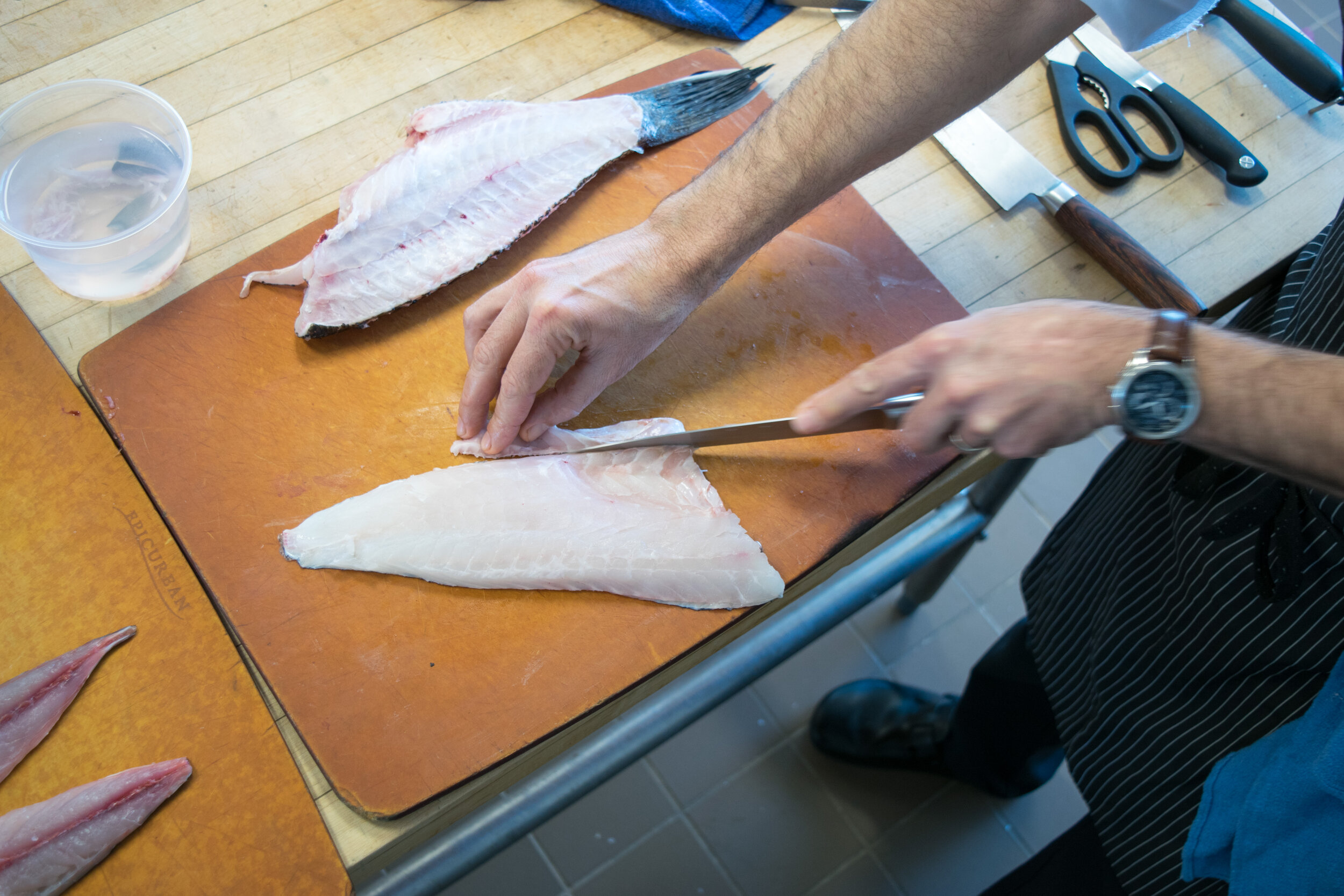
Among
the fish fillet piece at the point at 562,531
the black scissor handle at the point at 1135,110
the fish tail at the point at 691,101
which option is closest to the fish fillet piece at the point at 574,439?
the fish fillet piece at the point at 562,531

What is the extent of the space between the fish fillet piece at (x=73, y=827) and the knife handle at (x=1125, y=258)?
222 cm

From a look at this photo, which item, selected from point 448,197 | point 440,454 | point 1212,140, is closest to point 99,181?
point 448,197

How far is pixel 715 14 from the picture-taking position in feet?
7.27

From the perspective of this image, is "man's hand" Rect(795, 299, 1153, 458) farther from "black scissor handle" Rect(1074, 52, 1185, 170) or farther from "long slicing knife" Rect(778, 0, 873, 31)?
"long slicing knife" Rect(778, 0, 873, 31)

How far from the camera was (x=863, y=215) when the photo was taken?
204 cm

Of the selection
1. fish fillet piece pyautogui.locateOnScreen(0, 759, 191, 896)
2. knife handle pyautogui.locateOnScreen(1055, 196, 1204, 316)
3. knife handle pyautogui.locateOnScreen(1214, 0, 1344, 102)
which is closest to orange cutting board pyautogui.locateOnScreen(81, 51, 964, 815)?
fish fillet piece pyautogui.locateOnScreen(0, 759, 191, 896)

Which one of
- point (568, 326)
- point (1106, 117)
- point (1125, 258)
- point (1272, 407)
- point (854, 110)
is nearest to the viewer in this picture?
point (1272, 407)

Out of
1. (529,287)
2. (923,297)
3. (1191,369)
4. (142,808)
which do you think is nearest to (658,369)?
(529,287)

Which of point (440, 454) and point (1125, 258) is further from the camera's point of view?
point (1125, 258)

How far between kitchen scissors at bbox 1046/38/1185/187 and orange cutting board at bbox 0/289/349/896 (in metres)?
2.29

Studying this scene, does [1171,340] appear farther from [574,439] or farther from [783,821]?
[783,821]

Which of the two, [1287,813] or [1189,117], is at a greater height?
[1189,117]

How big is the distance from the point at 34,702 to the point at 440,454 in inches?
32.5

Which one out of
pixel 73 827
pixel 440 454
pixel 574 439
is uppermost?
pixel 574 439
